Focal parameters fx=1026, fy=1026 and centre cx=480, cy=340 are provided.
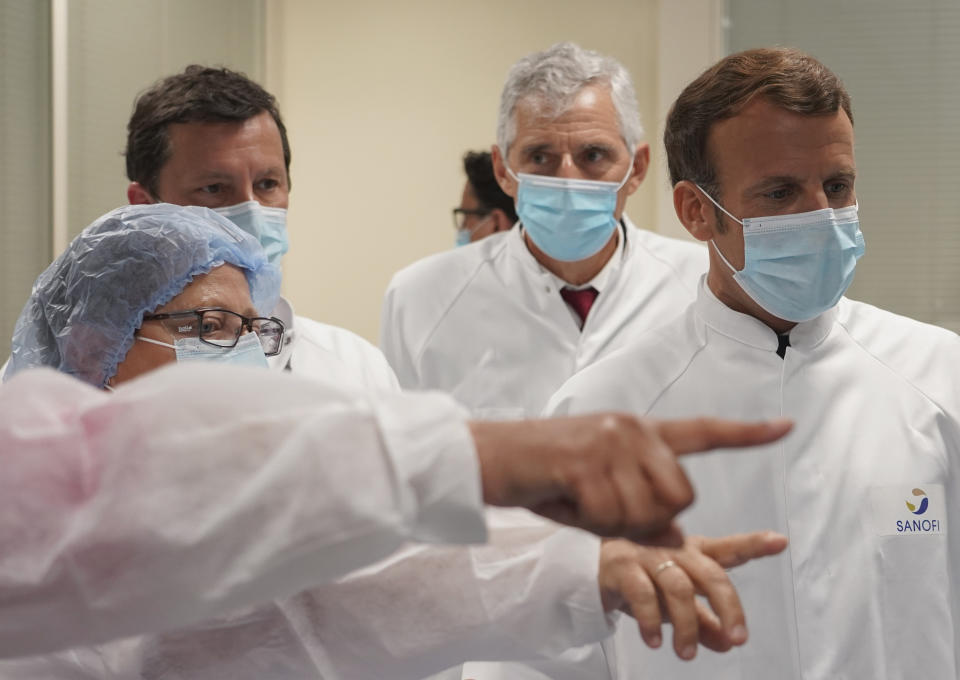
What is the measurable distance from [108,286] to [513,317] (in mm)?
1284

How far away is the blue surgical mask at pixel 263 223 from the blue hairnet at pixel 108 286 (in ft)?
2.04

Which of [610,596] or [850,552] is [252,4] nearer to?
[850,552]

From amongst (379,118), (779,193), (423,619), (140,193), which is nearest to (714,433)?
(423,619)

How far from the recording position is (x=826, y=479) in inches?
63.3

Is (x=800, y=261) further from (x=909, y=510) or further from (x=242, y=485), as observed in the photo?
(x=242, y=485)

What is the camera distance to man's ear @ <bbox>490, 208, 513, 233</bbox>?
364 cm

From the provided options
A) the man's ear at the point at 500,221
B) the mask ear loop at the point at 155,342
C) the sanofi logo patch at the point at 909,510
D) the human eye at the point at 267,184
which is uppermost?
the human eye at the point at 267,184

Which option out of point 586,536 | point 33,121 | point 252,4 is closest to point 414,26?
point 252,4

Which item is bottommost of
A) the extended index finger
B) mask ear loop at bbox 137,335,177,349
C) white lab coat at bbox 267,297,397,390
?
white lab coat at bbox 267,297,397,390

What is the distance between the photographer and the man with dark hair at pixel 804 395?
61.2 inches

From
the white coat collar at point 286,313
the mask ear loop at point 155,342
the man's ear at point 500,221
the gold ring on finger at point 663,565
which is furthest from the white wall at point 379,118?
the gold ring on finger at point 663,565

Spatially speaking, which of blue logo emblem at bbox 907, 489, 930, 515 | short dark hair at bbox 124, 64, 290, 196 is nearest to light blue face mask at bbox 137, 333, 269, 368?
short dark hair at bbox 124, 64, 290, 196

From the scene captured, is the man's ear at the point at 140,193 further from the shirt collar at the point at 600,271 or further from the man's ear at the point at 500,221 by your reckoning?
the man's ear at the point at 500,221

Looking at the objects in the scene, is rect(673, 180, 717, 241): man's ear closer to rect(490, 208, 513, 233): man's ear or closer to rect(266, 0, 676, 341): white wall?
rect(490, 208, 513, 233): man's ear
